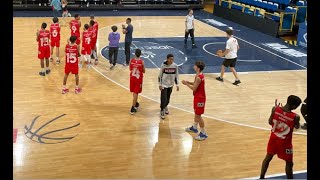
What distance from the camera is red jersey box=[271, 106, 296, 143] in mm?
6215

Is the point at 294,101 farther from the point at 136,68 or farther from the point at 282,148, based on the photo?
the point at 136,68

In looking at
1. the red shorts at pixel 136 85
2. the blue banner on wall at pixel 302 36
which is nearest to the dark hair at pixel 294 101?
the red shorts at pixel 136 85

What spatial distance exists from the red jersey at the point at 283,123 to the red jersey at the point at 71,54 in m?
6.01

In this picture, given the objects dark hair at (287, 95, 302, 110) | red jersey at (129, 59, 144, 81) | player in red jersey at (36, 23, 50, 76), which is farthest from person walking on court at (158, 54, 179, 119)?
player in red jersey at (36, 23, 50, 76)

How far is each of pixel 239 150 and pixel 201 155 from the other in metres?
0.87

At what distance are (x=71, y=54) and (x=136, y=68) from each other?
2.11 m

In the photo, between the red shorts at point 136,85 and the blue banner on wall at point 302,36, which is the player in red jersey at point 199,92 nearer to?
the red shorts at point 136,85

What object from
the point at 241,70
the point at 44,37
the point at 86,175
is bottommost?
the point at 86,175

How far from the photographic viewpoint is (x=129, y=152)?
26.5 feet

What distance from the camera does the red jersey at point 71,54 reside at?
10555mm

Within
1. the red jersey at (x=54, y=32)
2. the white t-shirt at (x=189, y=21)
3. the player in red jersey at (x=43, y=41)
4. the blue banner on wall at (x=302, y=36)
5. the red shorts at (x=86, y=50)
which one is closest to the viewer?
the player in red jersey at (x=43, y=41)

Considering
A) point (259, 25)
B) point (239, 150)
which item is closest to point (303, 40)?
point (259, 25)

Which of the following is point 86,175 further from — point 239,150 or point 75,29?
point 75,29

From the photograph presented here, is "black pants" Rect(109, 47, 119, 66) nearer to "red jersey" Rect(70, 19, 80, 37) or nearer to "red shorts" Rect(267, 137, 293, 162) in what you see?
"red jersey" Rect(70, 19, 80, 37)
